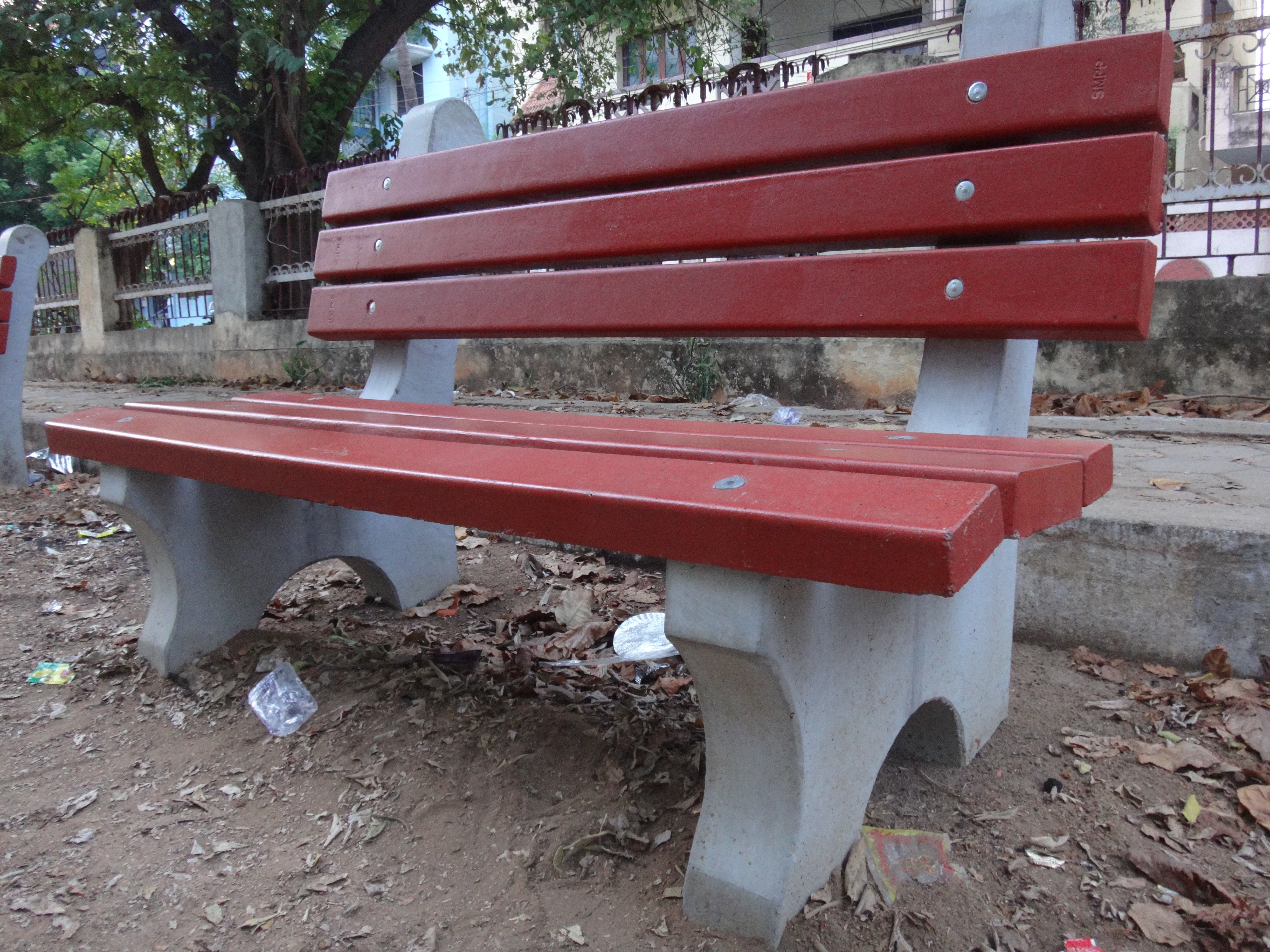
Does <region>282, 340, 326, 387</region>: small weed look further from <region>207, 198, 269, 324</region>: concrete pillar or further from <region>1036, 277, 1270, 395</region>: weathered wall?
<region>1036, 277, 1270, 395</region>: weathered wall

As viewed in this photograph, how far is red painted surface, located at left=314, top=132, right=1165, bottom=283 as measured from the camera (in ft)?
4.09

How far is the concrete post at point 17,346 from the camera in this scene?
13.7ft

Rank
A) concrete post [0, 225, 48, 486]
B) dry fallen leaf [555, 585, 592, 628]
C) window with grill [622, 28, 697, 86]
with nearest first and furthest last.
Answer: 1. dry fallen leaf [555, 585, 592, 628]
2. concrete post [0, 225, 48, 486]
3. window with grill [622, 28, 697, 86]

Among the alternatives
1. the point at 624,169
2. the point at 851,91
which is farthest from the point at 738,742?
the point at 624,169

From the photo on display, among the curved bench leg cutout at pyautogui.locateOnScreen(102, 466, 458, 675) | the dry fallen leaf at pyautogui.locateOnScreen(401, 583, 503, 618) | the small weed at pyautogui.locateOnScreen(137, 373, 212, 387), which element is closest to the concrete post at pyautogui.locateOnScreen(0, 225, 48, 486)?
the curved bench leg cutout at pyautogui.locateOnScreen(102, 466, 458, 675)

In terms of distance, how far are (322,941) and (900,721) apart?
85cm

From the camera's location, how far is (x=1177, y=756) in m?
1.51

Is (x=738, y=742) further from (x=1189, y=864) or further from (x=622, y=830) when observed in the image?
(x=1189, y=864)

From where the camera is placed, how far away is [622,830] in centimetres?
134

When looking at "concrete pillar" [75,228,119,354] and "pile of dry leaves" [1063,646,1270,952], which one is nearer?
"pile of dry leaves" [1063,646,1270,952]

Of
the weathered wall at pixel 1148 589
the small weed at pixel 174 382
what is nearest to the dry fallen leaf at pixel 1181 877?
the weathered wall at pixel 1148 589

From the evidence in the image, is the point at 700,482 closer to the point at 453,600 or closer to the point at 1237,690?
the point at 1237,690

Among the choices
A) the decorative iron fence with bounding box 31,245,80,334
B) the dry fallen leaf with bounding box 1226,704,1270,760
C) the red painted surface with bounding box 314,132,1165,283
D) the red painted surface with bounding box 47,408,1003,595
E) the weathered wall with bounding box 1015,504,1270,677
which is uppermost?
the decorative iron fence with bounding box 31,245,80,334

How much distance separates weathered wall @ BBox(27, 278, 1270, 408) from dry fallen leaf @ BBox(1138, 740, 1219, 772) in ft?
5.83
